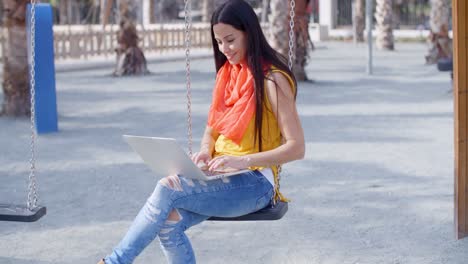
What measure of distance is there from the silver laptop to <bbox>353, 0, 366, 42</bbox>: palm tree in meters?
29.1

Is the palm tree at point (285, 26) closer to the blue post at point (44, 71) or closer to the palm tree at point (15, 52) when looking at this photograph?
the palm tree at point (15, 52)

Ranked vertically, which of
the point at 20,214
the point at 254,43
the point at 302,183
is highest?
the point at 254,43

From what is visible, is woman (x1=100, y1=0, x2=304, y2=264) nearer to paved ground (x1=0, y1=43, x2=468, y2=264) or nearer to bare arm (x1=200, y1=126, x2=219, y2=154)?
bare arm (x1=200, y1=126, x2=219, y2=154)

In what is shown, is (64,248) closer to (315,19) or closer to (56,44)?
(56,44)

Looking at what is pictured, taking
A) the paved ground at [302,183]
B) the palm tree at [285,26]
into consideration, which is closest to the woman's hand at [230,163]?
the paved ground at [302,183]

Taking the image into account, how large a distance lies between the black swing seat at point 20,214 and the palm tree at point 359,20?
94.0ft

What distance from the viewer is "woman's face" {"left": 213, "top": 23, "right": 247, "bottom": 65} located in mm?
3713

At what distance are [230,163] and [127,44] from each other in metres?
15.7

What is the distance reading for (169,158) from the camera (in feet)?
11.8

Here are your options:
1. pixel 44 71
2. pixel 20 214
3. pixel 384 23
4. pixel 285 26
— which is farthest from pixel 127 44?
pixel 20 214

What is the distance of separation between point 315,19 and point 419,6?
205 inches

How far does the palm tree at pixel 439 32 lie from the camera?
66.3ft

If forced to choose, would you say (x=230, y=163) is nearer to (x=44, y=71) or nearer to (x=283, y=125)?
(x=283, y=125)

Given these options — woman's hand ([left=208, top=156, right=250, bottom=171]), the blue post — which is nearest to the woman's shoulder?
woman's hand ([left=208, top=156, right=250, bottom=171])
